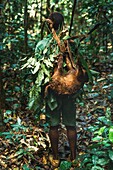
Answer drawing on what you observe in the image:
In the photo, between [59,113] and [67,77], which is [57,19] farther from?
[59,113]

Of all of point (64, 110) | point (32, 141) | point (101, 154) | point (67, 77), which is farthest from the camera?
point (32, 141)

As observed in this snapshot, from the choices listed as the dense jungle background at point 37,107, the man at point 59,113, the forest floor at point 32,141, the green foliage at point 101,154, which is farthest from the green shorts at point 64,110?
the green foliage at point 101,154

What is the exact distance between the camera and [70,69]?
3.85 m

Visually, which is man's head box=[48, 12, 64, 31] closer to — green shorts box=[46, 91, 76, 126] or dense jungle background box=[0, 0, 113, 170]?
dense jungle background box=[0, 0, 113, 170]

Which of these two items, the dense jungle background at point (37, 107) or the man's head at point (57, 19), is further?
the man's head at point (57, 19)

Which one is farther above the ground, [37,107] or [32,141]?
[37,107]

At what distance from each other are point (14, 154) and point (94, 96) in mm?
2677

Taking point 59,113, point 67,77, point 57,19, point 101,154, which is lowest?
point 101,154

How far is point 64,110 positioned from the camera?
405 cm

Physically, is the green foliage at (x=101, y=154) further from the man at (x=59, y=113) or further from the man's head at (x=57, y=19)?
the man's head at (x=57, y=19)

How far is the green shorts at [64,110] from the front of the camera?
3967 mm

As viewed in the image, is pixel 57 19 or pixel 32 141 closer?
pixel 57 19

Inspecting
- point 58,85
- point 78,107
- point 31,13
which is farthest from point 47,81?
point 31,13

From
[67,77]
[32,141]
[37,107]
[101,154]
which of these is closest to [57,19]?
[67,77]
